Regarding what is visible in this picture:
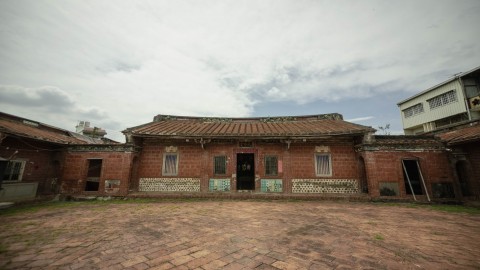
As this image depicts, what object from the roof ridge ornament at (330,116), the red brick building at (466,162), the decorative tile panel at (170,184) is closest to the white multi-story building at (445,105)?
the red brick building at (466,162)

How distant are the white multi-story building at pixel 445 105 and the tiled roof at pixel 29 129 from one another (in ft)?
80.5

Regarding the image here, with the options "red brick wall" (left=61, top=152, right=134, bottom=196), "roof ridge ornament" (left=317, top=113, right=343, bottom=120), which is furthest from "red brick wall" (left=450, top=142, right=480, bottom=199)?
"red brick wall" (left=61, top=152, right=134, bottom=196)

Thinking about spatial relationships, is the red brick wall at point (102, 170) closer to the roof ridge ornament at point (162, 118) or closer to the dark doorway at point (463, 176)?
the roof ridge ornament at point (162, 118)

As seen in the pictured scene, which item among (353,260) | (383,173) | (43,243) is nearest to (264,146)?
(383,173)

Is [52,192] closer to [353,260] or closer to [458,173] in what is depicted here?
[353,260]

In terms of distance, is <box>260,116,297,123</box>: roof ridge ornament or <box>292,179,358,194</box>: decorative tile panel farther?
<box>260,116,297,123</box>: roof ridge ornament

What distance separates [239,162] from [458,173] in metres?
11.8

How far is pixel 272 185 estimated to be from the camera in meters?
11.0

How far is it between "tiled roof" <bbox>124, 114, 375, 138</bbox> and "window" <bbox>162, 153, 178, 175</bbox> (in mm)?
1362

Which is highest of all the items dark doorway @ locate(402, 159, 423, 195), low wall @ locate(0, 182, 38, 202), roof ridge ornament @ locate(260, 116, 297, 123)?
roof ridge ornament @ locate(260, 116, 297, 123)

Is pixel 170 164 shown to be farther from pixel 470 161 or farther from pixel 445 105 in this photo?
pixel 445 105

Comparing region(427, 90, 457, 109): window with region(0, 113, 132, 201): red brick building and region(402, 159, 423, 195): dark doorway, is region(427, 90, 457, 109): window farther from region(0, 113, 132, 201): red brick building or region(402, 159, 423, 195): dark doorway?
region(0, 113, 132, 201): red brick building

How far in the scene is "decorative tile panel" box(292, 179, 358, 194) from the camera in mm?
10680

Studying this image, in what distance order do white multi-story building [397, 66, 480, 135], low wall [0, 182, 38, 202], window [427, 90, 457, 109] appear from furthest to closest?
1. window [427, 90, 457, 109]
2. white multi-story building [397, 66, 480, 135]
3. low wall [0, 182, 38, 202]
